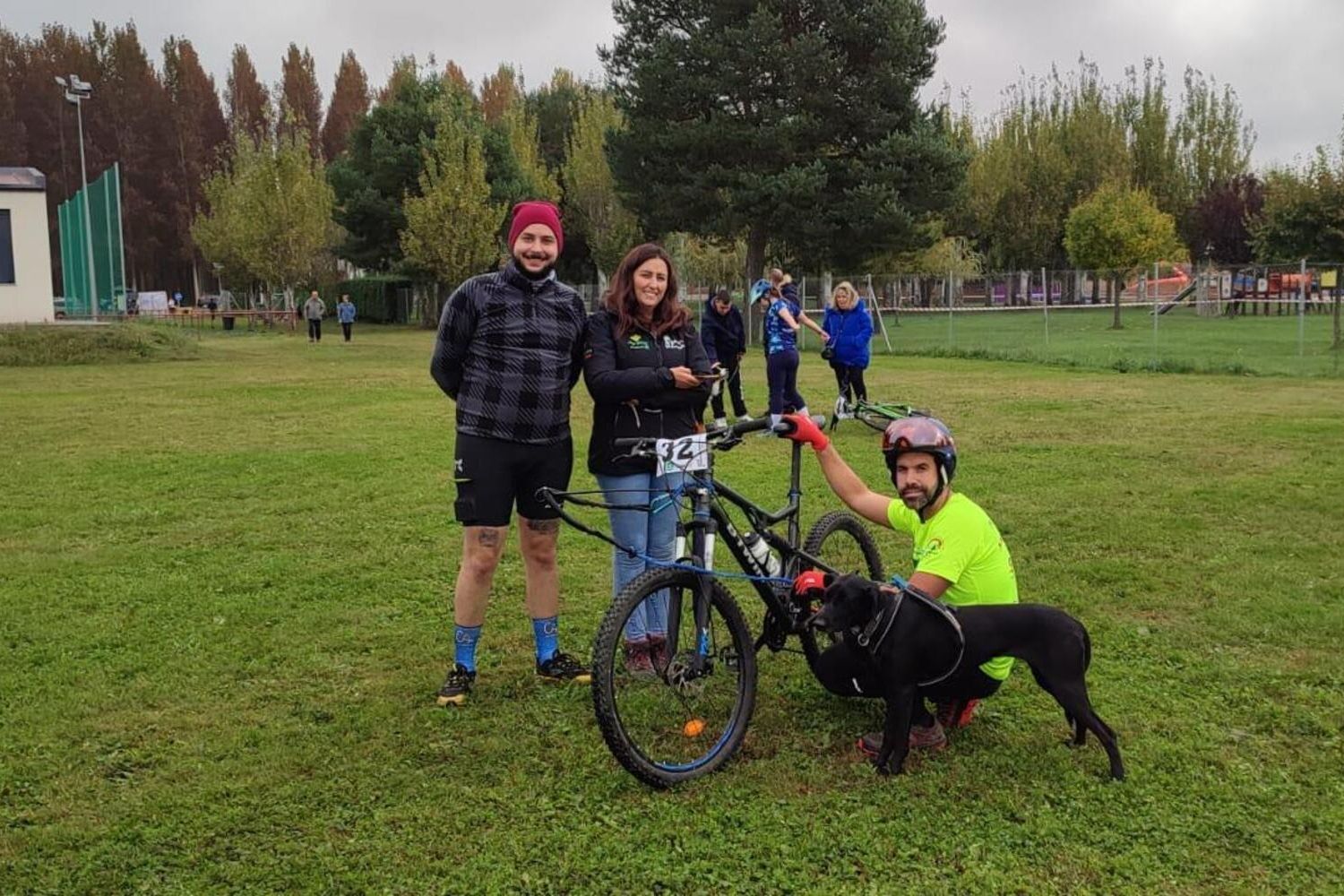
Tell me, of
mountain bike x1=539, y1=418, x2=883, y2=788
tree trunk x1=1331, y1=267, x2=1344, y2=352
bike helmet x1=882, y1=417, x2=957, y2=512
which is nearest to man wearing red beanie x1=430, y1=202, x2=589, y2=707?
mountain bike x1=539, y1=418, x2=883, y2=788

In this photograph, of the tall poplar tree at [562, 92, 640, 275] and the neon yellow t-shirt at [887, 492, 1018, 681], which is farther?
the tall poplar tree at [562, 92, 640, 275]

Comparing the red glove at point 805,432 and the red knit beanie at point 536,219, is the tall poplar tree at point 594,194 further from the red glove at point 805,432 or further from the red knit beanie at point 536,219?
the red glove at point 805,432

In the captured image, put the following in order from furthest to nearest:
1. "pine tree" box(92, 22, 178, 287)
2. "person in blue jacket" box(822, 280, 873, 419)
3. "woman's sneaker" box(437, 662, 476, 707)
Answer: "pine tree" box(92, 22, 178, 287), "person in blue jacket" box(822, 280, 873, 419), "woman's sneaker" box(437, 662, 476, 707)

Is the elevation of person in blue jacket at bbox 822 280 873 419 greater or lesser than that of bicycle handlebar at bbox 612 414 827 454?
greater

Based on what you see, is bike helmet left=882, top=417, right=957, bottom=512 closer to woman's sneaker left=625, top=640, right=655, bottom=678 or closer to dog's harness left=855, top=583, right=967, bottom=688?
dog's harness left=855, top=583, right=967, bottom=688

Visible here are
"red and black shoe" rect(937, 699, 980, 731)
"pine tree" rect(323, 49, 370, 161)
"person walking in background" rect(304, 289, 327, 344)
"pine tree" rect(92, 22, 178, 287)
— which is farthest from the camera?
"pine tree" rect(323, 49, 370, 161)

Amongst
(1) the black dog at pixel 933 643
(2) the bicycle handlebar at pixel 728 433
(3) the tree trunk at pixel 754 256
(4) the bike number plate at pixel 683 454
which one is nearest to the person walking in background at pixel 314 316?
(3) the tree trunk at pixel 754 256

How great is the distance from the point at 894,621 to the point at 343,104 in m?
80.9

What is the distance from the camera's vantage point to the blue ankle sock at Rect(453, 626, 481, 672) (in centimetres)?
434

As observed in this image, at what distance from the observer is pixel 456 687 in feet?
14.1

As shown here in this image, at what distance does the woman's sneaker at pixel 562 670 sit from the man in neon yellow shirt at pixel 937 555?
3.61 ft

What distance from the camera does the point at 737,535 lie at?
4047 mm

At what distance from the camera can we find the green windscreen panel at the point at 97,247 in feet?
97.6

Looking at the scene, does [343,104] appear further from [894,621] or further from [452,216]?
[894,621]
